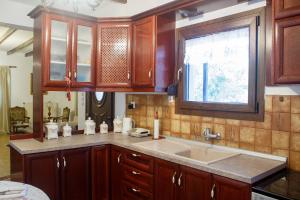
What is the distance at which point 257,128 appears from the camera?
1997 mm

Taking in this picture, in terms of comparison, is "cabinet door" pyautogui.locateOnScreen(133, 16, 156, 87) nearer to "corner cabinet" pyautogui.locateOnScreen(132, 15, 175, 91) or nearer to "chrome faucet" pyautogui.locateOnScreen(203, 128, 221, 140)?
"corner cabinet" pyautogui.locateOnScreen(132, 15, 175, 91)

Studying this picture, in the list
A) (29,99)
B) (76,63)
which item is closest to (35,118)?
(76,63)

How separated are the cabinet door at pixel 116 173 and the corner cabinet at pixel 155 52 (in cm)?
75

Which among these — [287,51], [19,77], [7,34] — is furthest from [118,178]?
[19,77]

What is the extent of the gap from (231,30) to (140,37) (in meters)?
0.97

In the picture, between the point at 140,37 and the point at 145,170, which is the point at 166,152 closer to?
the point at 145,170

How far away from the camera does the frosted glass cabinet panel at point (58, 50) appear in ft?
8.47

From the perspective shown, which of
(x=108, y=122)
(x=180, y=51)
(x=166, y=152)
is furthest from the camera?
(x=108, y=122)

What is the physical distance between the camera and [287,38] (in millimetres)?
1515

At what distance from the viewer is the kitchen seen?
1754 millimetres

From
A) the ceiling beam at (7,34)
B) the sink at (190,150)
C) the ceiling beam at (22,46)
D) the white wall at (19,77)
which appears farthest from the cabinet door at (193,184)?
the white wall at (19,77)

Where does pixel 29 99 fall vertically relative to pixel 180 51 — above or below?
below

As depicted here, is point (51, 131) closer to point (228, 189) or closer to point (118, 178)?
point (118, 178)

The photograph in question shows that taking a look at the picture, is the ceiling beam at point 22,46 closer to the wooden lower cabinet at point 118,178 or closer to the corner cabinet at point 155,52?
the corner cabinet at point 155,52
